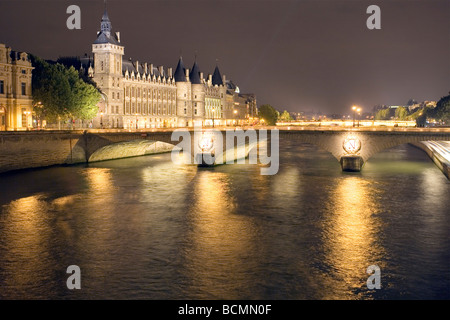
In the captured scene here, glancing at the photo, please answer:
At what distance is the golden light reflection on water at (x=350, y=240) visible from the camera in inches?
854

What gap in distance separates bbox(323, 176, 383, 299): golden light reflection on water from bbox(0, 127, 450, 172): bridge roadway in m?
16.0

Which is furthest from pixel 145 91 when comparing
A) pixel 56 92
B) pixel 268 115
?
pixel 268 115

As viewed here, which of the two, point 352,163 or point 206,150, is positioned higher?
point 206,150

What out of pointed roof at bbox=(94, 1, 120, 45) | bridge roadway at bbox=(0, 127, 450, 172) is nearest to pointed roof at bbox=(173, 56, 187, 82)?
pointed roof at bbox=(94, 1, 120, 45)

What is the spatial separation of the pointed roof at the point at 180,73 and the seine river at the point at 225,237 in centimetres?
9409

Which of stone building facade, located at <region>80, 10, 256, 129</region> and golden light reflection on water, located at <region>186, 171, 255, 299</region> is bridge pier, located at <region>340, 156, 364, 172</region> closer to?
golden light reflection on water, located at <region>186, 171, 255, 299</region>

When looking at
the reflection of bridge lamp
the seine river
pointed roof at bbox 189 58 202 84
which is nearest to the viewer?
the seine river

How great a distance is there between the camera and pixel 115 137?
233 ft

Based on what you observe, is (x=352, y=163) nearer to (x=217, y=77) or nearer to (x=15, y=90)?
(x=15, y=90)

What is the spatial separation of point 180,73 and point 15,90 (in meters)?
78.4

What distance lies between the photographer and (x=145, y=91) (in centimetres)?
12738

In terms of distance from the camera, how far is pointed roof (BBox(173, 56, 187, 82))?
14462 cm

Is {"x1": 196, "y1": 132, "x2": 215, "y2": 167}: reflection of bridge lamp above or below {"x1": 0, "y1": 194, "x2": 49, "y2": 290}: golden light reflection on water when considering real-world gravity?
above
